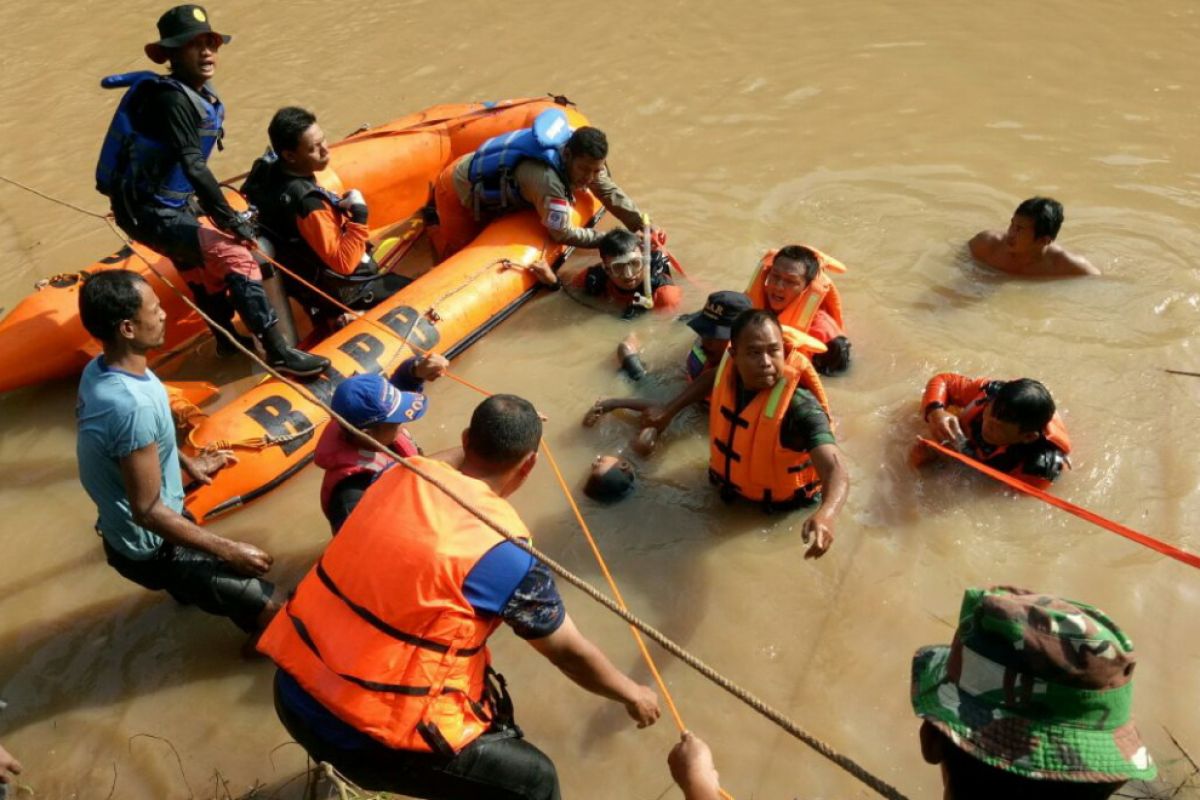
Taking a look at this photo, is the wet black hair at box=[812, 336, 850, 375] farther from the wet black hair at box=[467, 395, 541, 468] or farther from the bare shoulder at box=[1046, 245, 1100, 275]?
the wet black hair at box=[467, 395, 541, 468]

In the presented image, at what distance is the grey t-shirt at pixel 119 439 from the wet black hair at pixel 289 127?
1917 mm

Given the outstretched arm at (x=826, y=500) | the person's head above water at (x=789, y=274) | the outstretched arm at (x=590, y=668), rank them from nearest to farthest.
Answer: the outstretched arm at (x=590, y=668)
the outstretched arm at (x=826, y=500)
the person's head above water at (x=789, y=274)

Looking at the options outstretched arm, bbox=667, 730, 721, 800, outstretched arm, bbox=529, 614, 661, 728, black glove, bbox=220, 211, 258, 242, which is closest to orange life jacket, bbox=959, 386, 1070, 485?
outstretched arm, bbox=529, 614, 661, 728

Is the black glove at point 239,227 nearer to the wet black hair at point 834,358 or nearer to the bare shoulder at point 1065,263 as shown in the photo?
the wet black hair at point 834,358

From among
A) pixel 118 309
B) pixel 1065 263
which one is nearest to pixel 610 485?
pixel 118 309

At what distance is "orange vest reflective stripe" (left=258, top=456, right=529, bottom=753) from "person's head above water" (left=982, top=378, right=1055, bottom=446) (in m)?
2.31

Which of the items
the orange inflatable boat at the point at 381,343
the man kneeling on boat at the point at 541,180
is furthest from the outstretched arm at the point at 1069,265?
the orange inflatable boat at the point at 381,343

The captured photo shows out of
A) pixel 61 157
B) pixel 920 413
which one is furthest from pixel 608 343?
pixel 61 157

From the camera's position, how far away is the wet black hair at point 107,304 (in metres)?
2.61

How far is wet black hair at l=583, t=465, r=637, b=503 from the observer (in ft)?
12.6

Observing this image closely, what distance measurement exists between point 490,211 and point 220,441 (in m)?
2.33

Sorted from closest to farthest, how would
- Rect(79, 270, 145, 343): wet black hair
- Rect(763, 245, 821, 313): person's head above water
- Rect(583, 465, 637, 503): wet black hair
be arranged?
Rect(79, 270, 145, 343): wet black hair, Rect(583, 465, 637, 503): wet black hair, Rect(763, 245, 821, 313): person's head above water

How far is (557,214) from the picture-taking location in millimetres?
5102

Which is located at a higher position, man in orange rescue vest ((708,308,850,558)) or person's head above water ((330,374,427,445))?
person's head above water ((330,374,427,445))
